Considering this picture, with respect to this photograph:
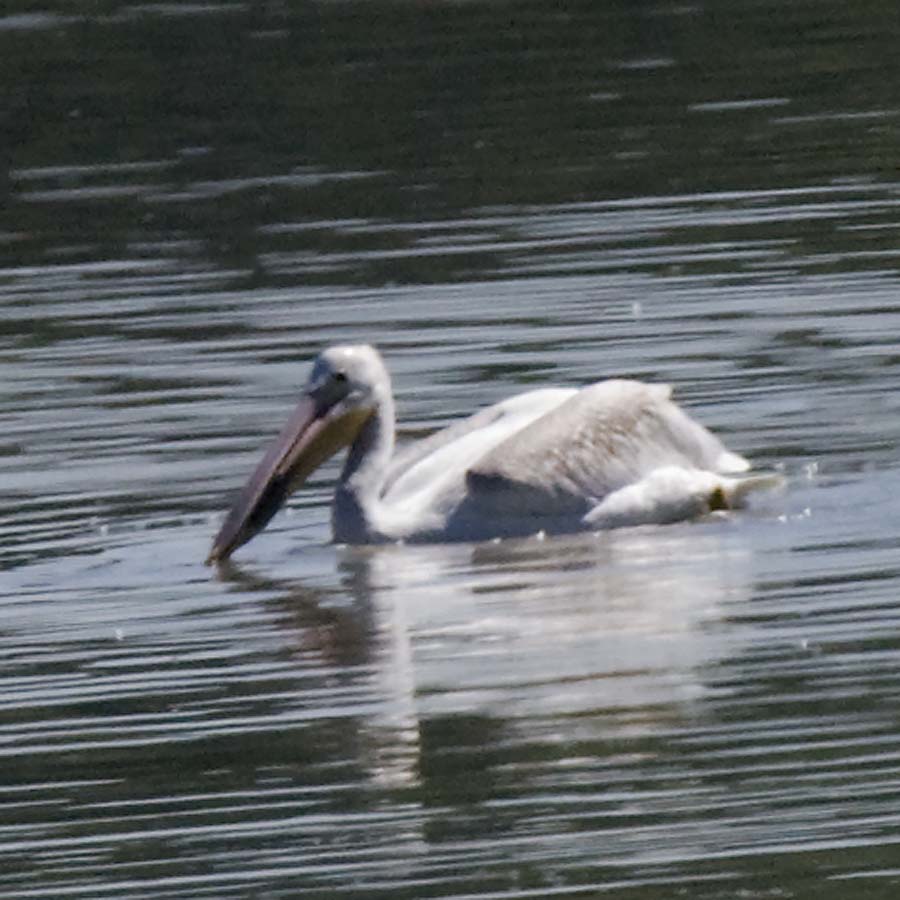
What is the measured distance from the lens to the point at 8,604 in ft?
34.1

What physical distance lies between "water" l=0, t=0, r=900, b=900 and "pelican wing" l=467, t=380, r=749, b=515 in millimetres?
175

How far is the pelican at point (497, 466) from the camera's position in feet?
36.2

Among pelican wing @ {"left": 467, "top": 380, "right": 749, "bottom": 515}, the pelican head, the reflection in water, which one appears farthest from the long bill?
pelican wing @ {"left": 467, "top": 380, "right": 749, "bottom": 515}

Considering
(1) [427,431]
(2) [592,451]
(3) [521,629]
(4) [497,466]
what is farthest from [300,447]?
(3) [521,629]

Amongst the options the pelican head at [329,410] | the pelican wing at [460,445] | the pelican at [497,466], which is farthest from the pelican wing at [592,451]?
the pelican head at [329,410]

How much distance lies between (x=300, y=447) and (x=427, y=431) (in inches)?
41.3

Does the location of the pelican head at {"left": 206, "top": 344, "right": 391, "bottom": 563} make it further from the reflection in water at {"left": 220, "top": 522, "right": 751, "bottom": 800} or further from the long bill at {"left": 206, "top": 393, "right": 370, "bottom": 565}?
the reflection in water at {"left": 220, "top": 522, "right": 751, "bottom": 800}

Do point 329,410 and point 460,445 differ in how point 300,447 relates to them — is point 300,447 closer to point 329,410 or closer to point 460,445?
point 329,410

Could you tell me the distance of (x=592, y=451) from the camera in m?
11.1

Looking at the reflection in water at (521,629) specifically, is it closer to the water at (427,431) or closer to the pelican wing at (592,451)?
the water at (427,431)

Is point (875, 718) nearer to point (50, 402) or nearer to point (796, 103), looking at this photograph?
point (50, 402)

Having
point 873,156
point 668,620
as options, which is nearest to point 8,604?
point 668,620

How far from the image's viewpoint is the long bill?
36.9ft

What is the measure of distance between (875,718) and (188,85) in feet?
50.4
